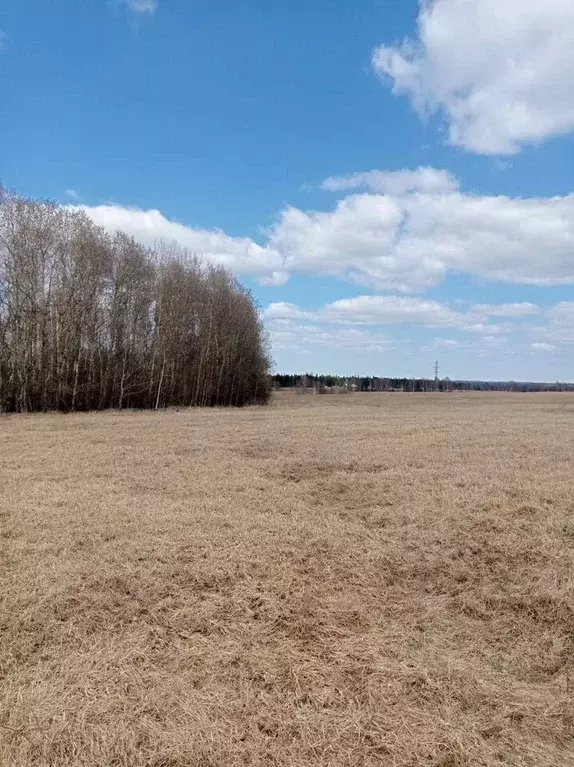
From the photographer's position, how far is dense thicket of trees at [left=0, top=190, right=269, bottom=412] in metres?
30.5

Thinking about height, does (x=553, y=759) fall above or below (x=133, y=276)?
below

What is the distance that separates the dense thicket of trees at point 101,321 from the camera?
100ft

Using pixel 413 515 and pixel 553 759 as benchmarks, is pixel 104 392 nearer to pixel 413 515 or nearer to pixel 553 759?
pixel 413 515

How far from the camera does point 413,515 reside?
27.4ft

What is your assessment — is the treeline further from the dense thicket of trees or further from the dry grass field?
the dry grass field

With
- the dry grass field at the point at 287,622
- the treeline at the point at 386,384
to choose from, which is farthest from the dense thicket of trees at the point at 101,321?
the treeline at the point at 386,384

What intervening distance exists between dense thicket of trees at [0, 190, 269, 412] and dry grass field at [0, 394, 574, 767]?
23945mm

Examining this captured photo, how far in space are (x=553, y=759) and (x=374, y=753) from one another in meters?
1.30

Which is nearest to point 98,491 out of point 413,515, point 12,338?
point 413,515

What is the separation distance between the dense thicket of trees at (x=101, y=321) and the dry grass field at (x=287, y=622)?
23.9m

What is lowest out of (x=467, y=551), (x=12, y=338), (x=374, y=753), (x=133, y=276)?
(x=374, y=753)

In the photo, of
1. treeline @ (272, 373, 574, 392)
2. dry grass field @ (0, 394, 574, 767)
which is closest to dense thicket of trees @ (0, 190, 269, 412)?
dry grass field @ (0, 394, 574, 767)

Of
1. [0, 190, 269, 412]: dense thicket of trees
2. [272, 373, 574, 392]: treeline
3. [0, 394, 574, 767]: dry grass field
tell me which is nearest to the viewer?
[0, 394, 574, 767]: dry grass field

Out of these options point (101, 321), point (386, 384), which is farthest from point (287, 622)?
point (386, 384)
